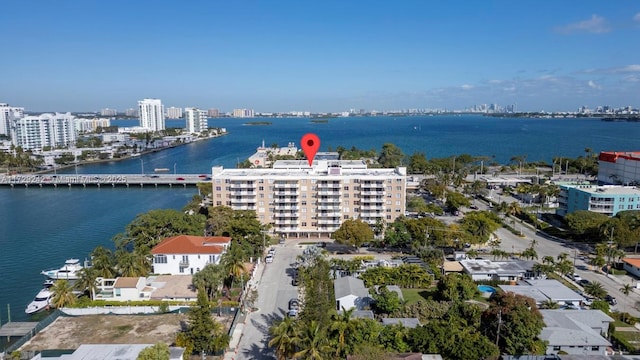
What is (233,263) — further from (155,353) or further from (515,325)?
(515,325)

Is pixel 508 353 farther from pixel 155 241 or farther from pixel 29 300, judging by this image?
pixel 29 300

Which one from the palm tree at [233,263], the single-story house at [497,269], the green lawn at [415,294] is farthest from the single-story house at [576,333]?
the palm tree at [233,263]

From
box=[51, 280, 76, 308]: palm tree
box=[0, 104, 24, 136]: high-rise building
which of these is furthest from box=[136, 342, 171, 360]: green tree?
box=[0, 104, 24, 136]: high-rise building

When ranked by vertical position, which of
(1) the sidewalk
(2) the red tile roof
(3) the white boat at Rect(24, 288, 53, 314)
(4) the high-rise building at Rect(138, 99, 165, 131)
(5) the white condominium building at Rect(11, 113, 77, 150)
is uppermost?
(4) the high-rise building at Rect(138, 99, 165, 131)

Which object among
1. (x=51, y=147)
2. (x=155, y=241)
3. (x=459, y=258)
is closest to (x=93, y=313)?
(x=155, y=241)

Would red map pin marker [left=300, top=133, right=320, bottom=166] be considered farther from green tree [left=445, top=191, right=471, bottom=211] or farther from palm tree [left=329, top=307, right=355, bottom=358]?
palm tree [left=329, top=307, right=355, bottom=358]

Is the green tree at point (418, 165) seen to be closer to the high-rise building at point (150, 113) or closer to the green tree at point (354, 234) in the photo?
the green tree at point (354, 234)

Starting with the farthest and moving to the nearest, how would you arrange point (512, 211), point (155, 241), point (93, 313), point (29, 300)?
point (512, 211) → point (155, 241) → point (29, 300) → point (93, 313)
